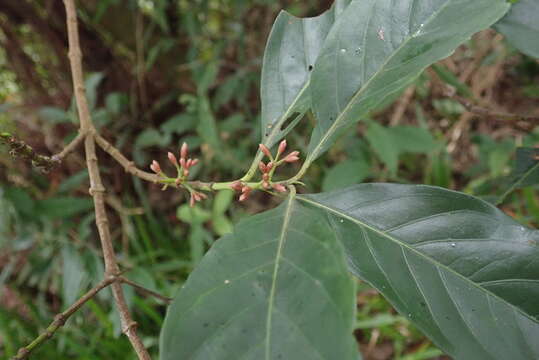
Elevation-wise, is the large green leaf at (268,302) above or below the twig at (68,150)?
below

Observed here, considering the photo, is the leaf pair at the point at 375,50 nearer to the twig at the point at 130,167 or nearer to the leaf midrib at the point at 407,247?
the leaf midrib at the point at 407,247

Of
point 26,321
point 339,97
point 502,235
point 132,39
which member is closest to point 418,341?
point 502,235

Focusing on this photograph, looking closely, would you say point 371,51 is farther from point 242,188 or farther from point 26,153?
point 26,153

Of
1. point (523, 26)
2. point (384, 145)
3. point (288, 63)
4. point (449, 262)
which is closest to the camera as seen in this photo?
point (449, 262)

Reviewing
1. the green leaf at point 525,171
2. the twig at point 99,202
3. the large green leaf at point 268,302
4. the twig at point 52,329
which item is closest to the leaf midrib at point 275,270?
the large green leaf at point 268,302

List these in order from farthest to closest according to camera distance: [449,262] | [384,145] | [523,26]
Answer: [384,145], [523,26], [449,262]

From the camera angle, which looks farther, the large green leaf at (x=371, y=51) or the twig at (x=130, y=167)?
the twig at (x=130, y=167)

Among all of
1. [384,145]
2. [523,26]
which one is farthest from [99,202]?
[384,145]
